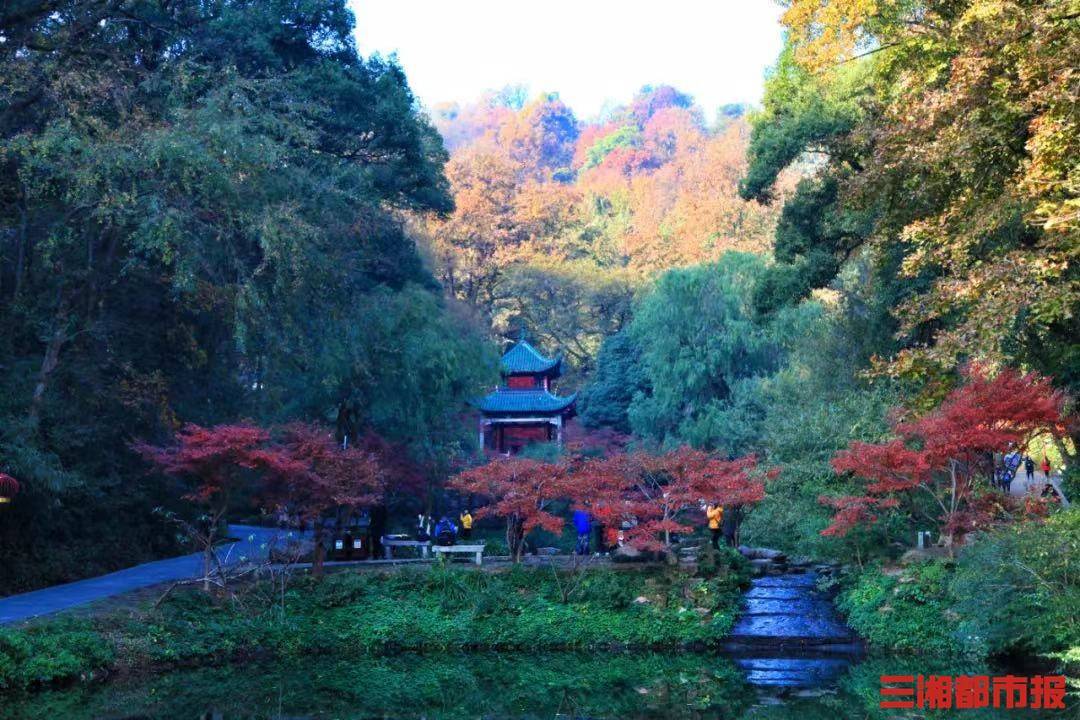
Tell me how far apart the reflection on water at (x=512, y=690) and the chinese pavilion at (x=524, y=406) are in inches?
766

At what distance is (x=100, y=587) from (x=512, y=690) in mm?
6312

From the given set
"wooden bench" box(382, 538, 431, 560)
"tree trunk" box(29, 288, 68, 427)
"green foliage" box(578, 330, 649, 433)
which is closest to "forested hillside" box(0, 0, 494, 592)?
"tree trunk" box(29, 288, 68, 427)

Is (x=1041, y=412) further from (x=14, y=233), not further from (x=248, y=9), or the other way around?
(x=248, y=9)

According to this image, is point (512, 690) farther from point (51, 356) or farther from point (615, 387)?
point (615, 387)

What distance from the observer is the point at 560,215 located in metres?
48.8

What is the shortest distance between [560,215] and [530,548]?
95.8 ft

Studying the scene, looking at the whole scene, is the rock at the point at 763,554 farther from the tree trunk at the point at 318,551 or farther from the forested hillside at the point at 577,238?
the forested hillside at the point at 577,238

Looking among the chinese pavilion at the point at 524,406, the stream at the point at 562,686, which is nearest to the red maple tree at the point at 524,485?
the stream at the point at 562,686

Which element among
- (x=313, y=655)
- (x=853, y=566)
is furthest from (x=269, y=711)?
(x=853, y=566)

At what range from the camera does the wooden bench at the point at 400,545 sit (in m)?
17.5

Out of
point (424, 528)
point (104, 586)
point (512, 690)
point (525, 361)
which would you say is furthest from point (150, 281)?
point (525, 361)

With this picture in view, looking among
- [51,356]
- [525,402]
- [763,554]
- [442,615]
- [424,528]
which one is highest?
[525,402]

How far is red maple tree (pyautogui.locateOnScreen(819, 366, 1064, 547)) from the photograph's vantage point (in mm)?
13625

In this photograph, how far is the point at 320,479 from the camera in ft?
47.7
